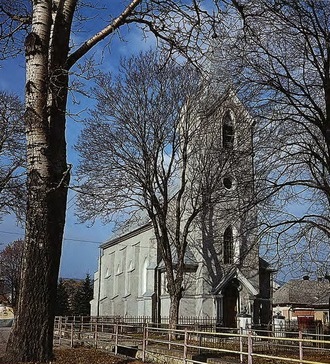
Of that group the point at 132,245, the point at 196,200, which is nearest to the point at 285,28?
the point at 196,200

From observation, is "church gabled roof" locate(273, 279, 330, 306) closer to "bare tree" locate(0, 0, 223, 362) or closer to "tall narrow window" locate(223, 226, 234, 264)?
"tall narrow window" locate(223, 226, 234, 264)

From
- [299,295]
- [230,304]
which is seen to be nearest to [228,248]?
[230,304]

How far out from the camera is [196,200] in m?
27.8

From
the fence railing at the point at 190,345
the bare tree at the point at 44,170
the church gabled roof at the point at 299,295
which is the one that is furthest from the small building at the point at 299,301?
the bare tree at the point at 44,170

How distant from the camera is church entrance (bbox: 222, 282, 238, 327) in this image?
33.4 m

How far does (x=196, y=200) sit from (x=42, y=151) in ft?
66.1

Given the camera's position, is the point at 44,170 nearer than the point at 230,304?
Yes

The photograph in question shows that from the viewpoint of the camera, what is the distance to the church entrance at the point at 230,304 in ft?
109

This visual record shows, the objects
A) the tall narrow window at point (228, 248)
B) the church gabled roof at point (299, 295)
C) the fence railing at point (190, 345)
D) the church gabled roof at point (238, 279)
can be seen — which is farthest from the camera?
Answer: the church gabled roof at point (299, 295)

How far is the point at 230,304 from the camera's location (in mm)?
33688

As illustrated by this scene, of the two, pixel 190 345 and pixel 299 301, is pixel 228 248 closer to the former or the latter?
pixel 190 345

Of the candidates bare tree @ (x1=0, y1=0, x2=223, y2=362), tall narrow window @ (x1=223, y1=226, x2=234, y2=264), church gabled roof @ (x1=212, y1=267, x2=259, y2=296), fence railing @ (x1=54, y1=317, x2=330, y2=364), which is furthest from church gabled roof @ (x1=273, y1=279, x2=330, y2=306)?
bare tree @ (x1=0, y1=0, x2=223, y2=362)

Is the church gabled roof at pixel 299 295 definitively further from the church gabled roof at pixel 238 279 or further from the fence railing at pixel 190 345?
the fence railing at pixel 190 345

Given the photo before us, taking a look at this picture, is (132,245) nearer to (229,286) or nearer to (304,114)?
(229,286)
